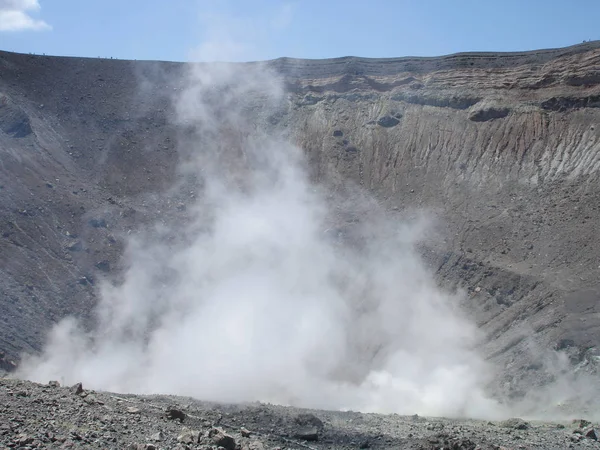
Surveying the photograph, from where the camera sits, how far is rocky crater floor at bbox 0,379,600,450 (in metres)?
14.2

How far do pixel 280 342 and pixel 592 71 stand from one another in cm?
2404

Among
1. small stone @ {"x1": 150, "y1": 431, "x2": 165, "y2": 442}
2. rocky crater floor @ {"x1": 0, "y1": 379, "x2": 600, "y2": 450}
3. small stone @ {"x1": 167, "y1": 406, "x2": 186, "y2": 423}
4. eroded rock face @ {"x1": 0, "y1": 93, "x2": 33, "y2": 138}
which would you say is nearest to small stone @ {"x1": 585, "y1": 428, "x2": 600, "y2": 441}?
rocky crater floor @ {"x1": 0, "y1": 379, "x2": 600, "y2": 450}

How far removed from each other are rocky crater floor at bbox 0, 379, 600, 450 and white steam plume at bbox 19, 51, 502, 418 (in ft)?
11.5

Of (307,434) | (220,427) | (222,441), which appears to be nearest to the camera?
(222,441)

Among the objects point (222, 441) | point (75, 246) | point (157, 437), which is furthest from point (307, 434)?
point (75, 246)

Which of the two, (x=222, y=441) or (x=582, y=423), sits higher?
(x=582, y=423)

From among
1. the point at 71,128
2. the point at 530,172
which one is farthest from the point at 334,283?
the point at 71,128

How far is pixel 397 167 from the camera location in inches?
1665

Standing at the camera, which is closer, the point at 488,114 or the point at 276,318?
the point at 276,318

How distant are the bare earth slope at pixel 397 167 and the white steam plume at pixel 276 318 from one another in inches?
56.8

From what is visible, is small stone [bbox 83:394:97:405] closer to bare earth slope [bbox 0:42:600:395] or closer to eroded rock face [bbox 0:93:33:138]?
bare earth slope [bbox 0:42:600:395]

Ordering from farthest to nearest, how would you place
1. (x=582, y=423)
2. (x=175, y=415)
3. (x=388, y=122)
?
(x=388, y=122) < (x=582, y=423) < (x=175, y=415)

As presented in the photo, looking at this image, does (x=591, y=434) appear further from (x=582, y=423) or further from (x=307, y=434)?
(x=307, y=434)

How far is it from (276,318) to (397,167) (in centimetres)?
1484
